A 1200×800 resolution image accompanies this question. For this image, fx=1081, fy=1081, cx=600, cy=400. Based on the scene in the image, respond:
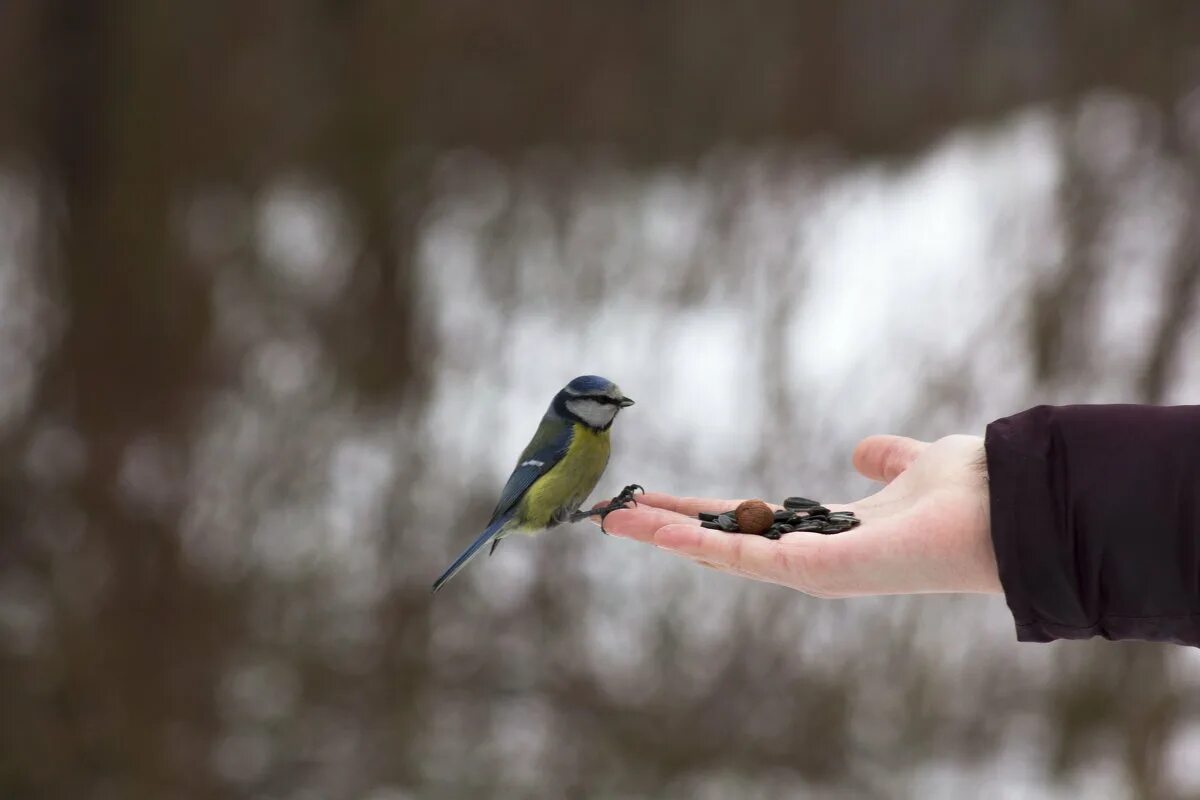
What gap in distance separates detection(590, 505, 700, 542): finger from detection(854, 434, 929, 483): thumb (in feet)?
1.12

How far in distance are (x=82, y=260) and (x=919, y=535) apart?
2.03 m

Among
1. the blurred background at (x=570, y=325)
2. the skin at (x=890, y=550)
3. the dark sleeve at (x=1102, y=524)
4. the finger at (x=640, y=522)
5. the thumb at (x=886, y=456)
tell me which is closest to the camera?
the dark sleeve at (x=1102, y=524)

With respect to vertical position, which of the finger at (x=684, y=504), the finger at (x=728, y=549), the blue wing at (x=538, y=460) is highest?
the blue wing at (x=538, y=460)

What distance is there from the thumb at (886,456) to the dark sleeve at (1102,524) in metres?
0.39

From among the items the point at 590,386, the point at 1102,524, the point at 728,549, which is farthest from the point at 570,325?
the point at 1102,524

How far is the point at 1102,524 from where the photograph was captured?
109 cm

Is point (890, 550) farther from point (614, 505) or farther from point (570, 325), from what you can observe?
point (570, 325)

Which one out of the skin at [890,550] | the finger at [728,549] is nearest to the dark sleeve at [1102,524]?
the skin at [890,550]

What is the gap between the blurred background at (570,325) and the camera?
2377 millimetres

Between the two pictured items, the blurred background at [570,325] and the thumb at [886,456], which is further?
the blurred background at [570,325]

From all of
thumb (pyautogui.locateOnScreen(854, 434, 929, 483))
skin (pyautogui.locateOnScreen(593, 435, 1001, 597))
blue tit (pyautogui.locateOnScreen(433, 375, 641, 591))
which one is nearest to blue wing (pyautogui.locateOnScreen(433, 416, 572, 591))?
blue tit (pyautogui.locateOnScreen(433, 375, 641, 591))

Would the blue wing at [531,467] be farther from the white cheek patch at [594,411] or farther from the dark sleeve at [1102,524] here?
the dark sleeve at [1102,524]

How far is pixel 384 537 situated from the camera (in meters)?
2.52

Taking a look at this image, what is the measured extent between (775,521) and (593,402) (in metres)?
0.31
